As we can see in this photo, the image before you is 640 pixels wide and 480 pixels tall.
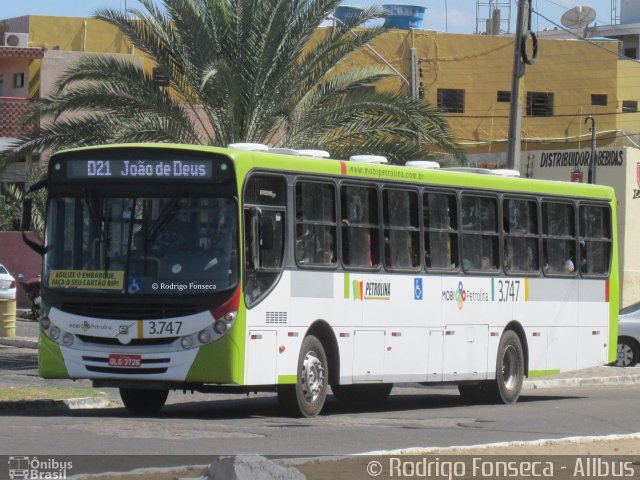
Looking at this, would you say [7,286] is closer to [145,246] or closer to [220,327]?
[145,246]

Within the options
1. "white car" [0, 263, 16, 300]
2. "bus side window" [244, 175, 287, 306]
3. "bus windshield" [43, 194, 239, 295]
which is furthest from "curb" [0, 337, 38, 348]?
"bus side window" [244, 175, 287, 306]

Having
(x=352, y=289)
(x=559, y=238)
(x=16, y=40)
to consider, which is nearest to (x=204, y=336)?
(x=352, y=289)

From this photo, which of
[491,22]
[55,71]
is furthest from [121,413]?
[491,22]

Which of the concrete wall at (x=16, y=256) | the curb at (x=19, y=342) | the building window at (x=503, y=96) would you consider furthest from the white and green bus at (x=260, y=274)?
the building window at (x=503, y=96)

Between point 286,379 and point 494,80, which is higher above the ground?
point 494,80

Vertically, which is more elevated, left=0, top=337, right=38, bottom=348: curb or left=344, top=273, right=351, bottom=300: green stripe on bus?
left=344, top=273, right=351, bottom=300: green stripe on bus

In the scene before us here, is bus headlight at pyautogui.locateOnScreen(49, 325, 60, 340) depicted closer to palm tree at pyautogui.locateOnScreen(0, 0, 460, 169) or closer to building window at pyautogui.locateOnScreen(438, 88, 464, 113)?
palm tree at pyautogui.locateOnScreen(0, 0, 460, 169)

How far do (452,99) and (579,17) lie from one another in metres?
8.33

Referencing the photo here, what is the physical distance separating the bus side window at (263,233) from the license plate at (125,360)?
4.40 ft

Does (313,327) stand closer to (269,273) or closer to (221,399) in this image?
(269,273)

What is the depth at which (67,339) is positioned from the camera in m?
15.3

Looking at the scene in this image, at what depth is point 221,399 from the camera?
1972 cm

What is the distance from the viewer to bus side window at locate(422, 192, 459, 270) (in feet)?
59.0

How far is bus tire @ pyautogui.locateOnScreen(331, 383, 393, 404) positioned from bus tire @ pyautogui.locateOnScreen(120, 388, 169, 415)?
10.1 feet
